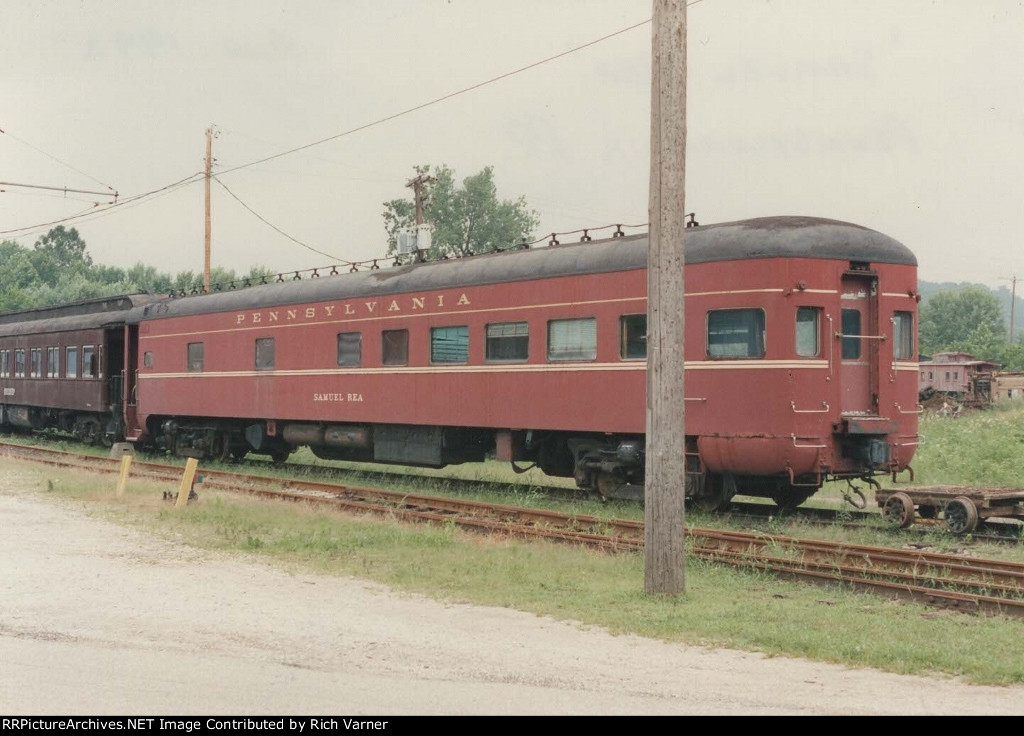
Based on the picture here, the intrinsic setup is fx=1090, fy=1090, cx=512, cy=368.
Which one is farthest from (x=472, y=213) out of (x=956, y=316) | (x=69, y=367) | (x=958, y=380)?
(x=956, y=316)

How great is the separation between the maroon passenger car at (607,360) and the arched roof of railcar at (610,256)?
0.10ft

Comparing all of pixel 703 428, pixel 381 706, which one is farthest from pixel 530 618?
pixel 703 428

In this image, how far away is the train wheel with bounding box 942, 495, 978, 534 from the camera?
1250 centimetres

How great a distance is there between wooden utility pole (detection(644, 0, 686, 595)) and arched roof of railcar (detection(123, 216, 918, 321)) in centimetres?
386

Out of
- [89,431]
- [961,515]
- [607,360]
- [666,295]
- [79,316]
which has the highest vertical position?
[79,316]

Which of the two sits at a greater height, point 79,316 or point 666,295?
point 79,316

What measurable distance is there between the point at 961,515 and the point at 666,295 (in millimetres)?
5334

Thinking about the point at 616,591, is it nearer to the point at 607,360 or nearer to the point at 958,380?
the point at 607,360

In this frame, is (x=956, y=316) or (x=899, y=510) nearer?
(x=899, y=510)

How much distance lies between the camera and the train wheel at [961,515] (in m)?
12.5

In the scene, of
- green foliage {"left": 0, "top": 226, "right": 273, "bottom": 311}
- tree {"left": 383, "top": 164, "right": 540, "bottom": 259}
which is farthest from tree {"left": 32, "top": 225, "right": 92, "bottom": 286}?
tree {"left": 383, "top": 164, "right": 540, "bottom": 259}

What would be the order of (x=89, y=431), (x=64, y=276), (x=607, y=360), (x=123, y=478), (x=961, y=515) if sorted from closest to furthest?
(x=961, y=515)
(x=607, y=360)
(x=123, y=478)
(x=89, y=431)
(x=64, y=276)

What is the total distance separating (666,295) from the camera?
9.78 meters

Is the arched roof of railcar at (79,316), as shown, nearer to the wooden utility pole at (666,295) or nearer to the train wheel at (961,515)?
the wooden utility pole at (666,295)
